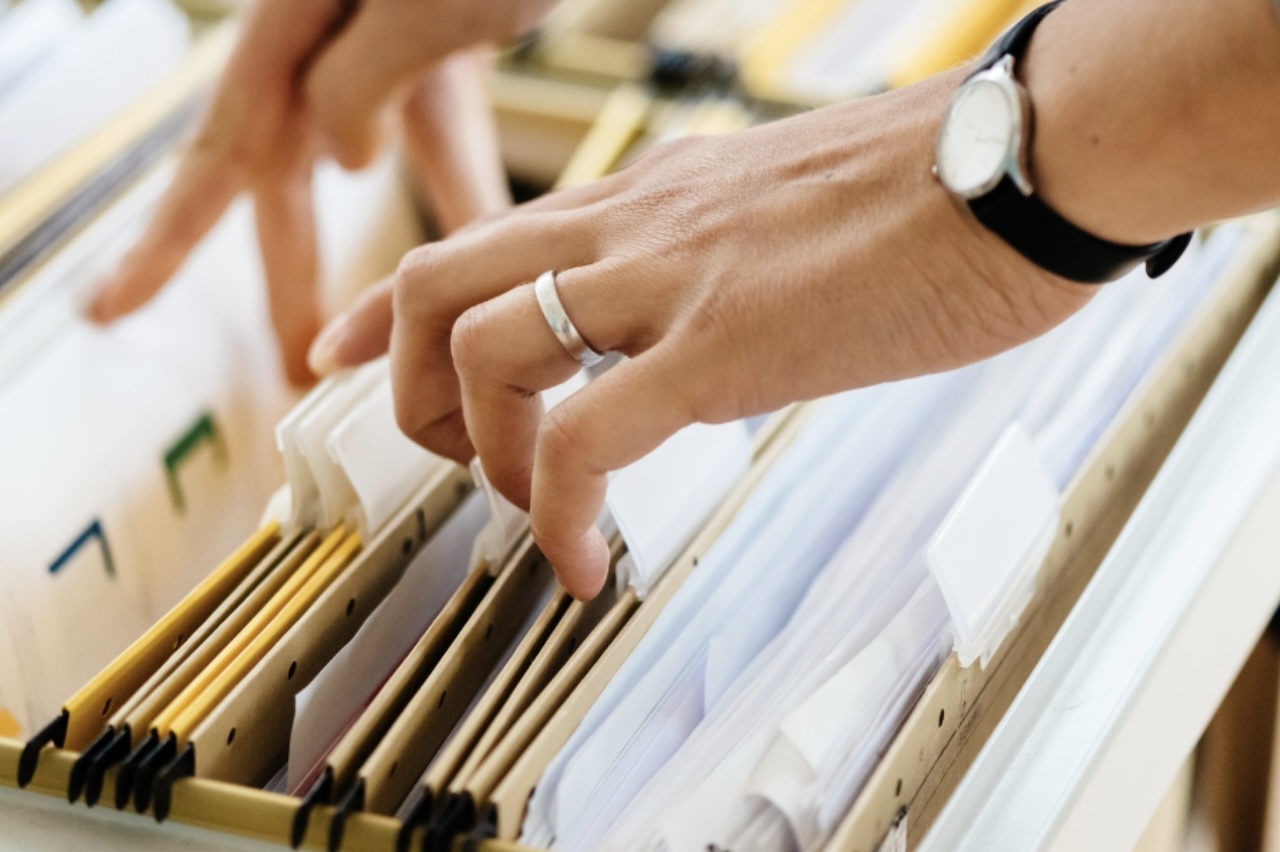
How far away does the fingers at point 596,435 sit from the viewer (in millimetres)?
624

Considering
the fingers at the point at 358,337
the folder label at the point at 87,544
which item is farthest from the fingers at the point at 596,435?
the folder label at the point at 87,544

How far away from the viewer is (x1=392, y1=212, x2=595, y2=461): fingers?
0.70m

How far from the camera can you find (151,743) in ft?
2.00

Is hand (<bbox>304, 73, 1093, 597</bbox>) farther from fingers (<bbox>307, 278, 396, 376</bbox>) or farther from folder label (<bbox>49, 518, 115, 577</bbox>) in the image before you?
folder label (<bbox>49, 518, 115, 577</bbox>)

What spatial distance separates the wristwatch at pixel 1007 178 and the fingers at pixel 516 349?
0.58 ft

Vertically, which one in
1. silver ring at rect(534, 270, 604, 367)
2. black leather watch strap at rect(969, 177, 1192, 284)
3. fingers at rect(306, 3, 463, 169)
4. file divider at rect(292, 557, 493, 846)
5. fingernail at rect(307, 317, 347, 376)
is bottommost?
file divider at rect(292, 557, 493, 846)

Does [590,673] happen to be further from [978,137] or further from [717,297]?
[978,137]

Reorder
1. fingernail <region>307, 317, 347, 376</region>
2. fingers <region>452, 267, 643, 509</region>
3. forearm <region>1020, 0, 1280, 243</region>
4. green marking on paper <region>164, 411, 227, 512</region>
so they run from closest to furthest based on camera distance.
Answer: forearm <region>1020, 0, 1280, 243</region> → fingers <region>452, 267, 643, 509</region> → fingernail <region>307, 317, 347, 376</region> → green marking on paper <region>164, 411, 227, 512</region>

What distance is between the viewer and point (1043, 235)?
0.59m

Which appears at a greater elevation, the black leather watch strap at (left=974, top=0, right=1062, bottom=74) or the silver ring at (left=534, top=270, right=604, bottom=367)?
the black leather watch strap at (left=974, top=0, right=1062, bottom=74)

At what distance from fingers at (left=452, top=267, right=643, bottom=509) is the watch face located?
0.17m

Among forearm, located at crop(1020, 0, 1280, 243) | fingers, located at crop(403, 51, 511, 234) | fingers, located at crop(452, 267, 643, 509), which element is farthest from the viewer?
fingers, located at crop(403, 51, 511, 234)

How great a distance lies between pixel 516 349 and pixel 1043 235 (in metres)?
0.27

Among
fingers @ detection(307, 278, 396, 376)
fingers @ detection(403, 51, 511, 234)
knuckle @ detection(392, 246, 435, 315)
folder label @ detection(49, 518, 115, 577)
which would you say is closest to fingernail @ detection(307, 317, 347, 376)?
fingers @ detection(307, 278, 396, 376)
